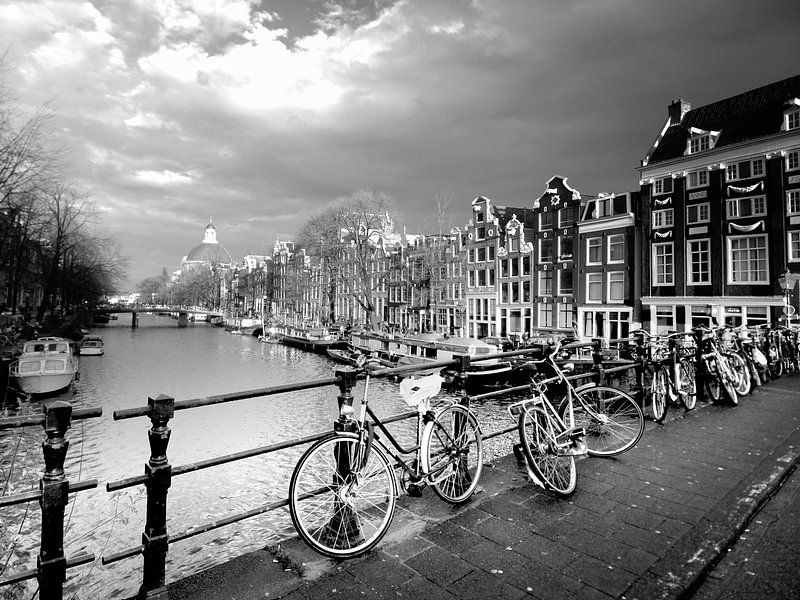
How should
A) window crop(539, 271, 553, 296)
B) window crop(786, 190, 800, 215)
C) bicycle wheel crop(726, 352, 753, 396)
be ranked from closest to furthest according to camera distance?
bicycle wheel crop(726, 352, 753, 396)
window crop(786, 190, 800, 215)
window crop(539, 271, 553, 296)

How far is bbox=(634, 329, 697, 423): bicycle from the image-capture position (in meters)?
6.72

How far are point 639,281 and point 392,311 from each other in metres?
29.8

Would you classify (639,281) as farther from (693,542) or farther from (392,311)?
(693,542)

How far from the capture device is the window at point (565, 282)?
3791 cm

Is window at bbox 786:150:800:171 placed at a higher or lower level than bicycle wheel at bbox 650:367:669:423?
higher

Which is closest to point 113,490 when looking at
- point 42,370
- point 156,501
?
point 156,501

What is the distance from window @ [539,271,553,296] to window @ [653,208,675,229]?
868 cm

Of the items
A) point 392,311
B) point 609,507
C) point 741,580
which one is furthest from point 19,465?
point 392,311

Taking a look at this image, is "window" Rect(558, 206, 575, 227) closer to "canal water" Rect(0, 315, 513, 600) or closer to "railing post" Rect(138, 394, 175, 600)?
"canal water" Rect(0, 315, 513, 600)

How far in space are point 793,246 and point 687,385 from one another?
2568 cm

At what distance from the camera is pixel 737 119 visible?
30.2 meters

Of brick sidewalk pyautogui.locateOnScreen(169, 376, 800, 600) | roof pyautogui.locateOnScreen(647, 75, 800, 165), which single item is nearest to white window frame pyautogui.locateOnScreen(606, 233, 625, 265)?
roof pyautogui.locateOnScreen(647, 75, 800, 165)

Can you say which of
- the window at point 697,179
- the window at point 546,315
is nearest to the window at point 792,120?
the window at point 697,179

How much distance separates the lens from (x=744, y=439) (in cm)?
587
